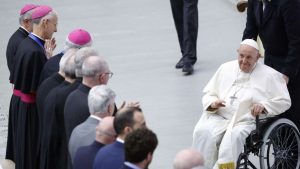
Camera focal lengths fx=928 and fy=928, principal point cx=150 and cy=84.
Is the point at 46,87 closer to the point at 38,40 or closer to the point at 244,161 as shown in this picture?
the point at 38,40

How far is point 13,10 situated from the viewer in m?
17.2

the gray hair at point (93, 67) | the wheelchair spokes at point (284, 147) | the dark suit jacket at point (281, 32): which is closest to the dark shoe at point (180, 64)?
the dark suit jacket at point (281, 32)

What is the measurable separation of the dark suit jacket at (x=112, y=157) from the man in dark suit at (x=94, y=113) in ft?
2.06

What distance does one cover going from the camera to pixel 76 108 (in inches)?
289

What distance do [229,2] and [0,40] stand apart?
154 inches

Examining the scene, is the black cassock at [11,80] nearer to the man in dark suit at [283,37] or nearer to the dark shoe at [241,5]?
the man in dark suit at [283,37]

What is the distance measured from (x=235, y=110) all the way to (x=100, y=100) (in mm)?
2141

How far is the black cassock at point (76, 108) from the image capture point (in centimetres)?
731

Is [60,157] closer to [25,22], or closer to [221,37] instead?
[25,22]

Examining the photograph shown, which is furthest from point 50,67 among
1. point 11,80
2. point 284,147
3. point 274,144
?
point 284,147

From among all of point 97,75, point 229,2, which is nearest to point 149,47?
point 229,2

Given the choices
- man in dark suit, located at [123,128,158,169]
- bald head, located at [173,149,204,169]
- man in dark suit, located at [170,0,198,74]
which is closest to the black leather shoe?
→ man in dark suit, located at [170,0,198,74]

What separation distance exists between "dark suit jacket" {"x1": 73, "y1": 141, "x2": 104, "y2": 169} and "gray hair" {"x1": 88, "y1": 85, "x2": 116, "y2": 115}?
386 millimetres

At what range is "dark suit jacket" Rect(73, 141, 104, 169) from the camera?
6.48 meters
